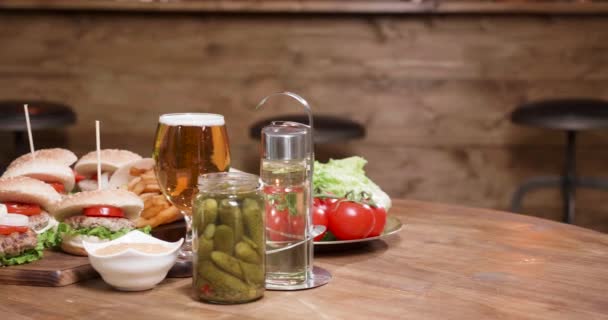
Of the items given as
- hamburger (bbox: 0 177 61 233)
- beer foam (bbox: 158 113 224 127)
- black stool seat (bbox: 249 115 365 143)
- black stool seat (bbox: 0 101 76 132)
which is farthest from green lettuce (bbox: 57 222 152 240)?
black stool seat (bbox: 0 101 76 132)

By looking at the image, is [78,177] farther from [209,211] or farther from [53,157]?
[209,211]

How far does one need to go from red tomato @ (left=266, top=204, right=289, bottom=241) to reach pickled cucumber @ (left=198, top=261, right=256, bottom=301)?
0.13 metres

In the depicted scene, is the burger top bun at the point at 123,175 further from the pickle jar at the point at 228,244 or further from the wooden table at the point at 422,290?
the pickle jar at the point at 228,244

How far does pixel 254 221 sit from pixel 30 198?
0.56 metres

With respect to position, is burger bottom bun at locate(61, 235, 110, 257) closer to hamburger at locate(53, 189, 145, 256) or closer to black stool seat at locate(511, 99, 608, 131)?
hamburger at locate(53, 189, 145, 256)

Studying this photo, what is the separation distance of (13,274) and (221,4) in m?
2.69

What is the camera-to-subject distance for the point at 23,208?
5.48 feet

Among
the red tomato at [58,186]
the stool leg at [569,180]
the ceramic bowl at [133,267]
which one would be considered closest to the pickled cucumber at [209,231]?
the ceramic bowl at [133,267]

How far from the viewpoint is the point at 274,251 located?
1429mm

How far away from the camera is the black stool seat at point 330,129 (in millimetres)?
3631

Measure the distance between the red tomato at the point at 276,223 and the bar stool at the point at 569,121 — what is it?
7.67 feet

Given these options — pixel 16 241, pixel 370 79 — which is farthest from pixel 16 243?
pixel 370 79

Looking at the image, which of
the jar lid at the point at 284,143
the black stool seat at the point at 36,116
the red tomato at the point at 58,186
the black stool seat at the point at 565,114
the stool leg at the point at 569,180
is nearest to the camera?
the jar lid at the point at 284,143

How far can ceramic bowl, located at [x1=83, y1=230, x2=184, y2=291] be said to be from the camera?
137cm
